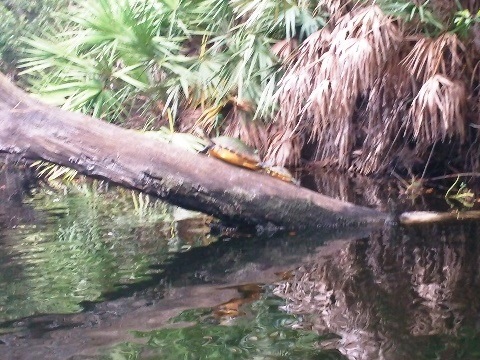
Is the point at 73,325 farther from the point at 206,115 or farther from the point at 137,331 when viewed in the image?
the point at 206,115

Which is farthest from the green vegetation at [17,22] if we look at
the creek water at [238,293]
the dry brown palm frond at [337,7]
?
the creek water at [238,293]

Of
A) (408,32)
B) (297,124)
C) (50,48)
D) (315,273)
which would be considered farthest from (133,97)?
(315,273)

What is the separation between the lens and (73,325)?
8.92 ft

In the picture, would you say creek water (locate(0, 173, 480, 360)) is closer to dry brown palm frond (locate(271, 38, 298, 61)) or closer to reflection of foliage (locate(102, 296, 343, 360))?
reflection of foliage (locate(102, 296, 343, 360))

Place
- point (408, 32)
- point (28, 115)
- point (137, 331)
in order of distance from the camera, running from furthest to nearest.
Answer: point (408, 32) → point (28, 115) → point (137, 331)

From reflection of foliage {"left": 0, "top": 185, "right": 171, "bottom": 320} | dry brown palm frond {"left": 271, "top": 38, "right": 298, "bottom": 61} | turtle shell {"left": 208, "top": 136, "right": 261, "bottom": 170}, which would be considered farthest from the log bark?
dry brown palm frond {"left": 271, "top": 38, "right": 298, "bottom": 61}

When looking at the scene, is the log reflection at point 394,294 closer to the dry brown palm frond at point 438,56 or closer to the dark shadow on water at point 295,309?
the dark shadow on water at point 295,309

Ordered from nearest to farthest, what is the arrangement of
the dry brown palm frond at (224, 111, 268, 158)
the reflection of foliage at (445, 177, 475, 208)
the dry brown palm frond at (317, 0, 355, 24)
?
the reflection of foliage at (445, 177, 475, 208) → the dry brown palm frond at (317, 0, 355, 24) → the dry brown palm frond at (224, 111, 268, 158)

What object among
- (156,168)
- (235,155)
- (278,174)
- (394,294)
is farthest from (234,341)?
(278,174)

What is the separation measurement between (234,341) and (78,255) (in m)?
1.95

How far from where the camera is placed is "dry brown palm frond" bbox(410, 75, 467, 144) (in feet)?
17.6

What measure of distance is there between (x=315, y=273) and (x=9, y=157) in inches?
86.4

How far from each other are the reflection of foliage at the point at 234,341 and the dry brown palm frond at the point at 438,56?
3697 mm

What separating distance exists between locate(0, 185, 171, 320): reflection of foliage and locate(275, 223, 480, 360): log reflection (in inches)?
44.0
